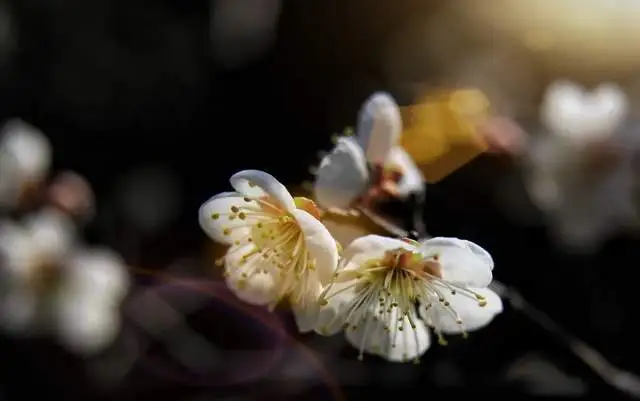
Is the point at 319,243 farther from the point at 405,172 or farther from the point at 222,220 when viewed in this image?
the point at 405,172

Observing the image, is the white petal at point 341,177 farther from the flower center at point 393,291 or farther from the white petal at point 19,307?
the white petal at point 19,307

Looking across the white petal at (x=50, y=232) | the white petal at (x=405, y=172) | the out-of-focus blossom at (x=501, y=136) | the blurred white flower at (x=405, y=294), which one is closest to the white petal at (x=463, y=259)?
the blurred white flower at (x=405, y=294)

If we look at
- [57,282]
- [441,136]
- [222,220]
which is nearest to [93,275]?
[57,282]

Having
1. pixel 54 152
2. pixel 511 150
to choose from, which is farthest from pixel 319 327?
pixel 54 152

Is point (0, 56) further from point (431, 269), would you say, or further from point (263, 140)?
point (431, 269)

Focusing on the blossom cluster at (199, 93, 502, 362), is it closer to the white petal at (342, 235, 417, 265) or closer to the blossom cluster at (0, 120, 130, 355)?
the white petal at (342, 235, 417, 265)

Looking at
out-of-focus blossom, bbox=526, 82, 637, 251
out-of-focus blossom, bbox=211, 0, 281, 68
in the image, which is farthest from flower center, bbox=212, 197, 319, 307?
out-of-focus blossom, bbox=211, 0, 281, 68
